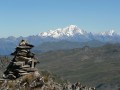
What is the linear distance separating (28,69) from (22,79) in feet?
4.45

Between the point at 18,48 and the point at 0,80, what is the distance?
374cm

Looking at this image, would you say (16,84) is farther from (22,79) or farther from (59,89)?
(59,89)

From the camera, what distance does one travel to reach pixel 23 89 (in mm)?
39500

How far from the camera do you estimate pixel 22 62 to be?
41.5 metres

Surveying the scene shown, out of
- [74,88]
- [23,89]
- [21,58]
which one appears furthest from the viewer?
[74,88]

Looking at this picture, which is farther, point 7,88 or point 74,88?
point 74,88

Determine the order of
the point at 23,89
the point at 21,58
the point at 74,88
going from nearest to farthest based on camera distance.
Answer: the point at 23,89, the point at 21,58, the point at 74,88

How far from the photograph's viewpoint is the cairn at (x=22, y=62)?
4122 cm

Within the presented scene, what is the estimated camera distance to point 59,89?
42.5 m

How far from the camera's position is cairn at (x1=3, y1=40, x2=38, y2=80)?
4122cm

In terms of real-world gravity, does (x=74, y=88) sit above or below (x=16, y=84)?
below

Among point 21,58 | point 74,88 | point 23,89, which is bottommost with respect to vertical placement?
point 74,88

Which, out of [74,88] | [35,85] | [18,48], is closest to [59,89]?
[35,85]

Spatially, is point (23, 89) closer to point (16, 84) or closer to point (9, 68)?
point (16, 84)
